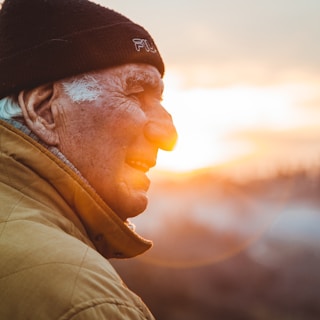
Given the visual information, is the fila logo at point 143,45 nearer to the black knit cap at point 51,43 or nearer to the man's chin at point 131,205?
the black knit cap at point 51,43

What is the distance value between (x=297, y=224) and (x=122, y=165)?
28.6 metres

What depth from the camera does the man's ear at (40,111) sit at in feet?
7.20

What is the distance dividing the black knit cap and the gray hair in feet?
0.12

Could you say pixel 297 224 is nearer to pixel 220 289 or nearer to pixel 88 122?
pixel 220 289

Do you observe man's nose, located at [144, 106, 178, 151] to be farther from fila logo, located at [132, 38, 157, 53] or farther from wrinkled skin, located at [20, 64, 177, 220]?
fila logo, located at [132, 38, 157, 53]

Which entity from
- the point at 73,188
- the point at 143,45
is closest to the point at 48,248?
the point at 73,188

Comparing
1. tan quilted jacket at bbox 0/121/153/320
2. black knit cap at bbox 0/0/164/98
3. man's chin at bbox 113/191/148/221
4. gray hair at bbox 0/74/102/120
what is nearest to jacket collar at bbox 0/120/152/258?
tan quilted jacket at bbox 0/121/153/320

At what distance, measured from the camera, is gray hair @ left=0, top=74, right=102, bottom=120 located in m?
2.24

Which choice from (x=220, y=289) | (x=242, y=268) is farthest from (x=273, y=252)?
(x=220, y=289)

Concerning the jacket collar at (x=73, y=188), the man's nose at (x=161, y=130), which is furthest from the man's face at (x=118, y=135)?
the jacket collar at (x=73, y=188)

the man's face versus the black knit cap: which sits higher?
the black knit cap

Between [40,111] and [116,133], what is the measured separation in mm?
352

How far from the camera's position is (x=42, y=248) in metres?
1.35

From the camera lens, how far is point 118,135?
236cm
